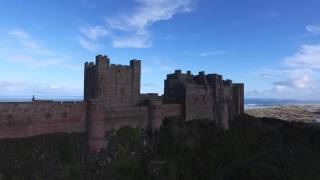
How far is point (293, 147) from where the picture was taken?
64812 mm

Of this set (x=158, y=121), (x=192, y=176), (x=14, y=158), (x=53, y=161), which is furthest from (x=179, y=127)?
(x=14, y=158)

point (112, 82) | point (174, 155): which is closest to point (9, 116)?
point (112, 82)

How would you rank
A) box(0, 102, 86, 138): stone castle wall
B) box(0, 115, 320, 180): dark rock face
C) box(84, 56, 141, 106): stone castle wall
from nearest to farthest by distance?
box(0, 102, 86, 138): stone castle wall → box(0, 115, 320, 180): dark rock face → box(84, 56, 141, 106): stone castle wall

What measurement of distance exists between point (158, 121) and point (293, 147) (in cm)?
2744

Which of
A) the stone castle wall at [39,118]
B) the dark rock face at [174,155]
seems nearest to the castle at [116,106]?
the stone castle wall at [39,118]

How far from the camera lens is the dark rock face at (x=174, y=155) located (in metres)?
39.3

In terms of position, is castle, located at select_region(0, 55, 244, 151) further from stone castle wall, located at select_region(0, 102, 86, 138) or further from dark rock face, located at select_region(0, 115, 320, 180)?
dark rock face, located at select_region(0, 115, 320, 180)

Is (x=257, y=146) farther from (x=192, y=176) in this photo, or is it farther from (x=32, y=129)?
(x=32, y=129)

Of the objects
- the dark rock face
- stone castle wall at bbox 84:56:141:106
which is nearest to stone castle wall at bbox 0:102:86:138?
the dark rock face

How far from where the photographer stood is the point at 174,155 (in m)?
50.2

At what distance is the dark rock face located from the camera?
39341mm

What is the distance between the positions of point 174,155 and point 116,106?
10.8 metres

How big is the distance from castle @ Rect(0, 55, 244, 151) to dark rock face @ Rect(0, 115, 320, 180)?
1.25 metres

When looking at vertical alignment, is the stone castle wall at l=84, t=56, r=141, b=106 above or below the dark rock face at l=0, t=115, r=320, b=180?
above
